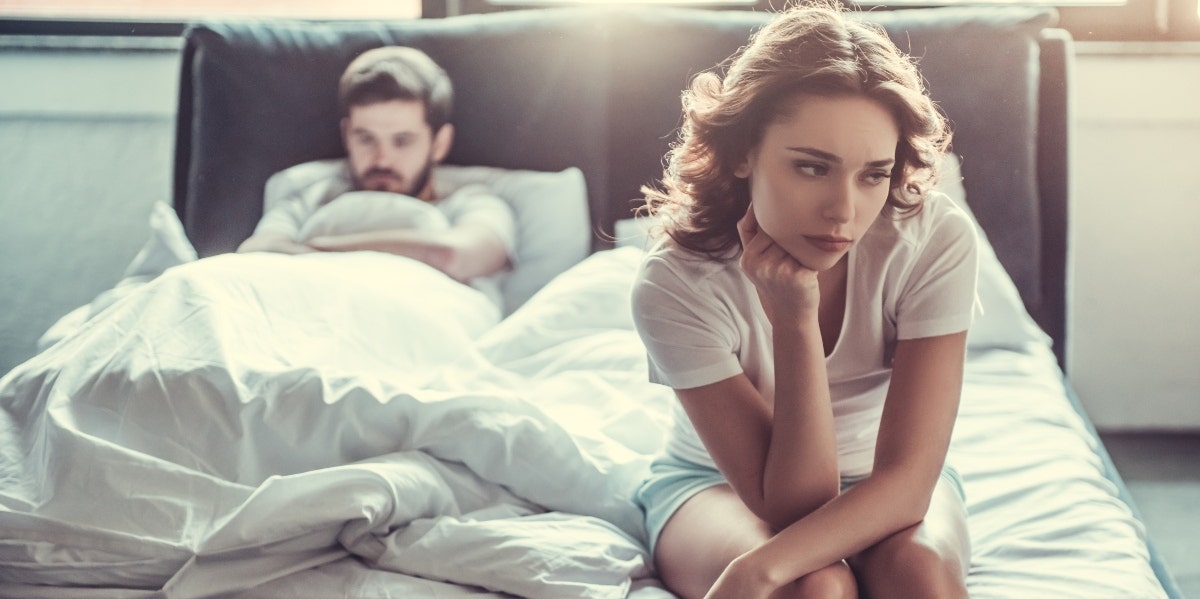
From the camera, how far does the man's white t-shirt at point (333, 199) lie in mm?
1807

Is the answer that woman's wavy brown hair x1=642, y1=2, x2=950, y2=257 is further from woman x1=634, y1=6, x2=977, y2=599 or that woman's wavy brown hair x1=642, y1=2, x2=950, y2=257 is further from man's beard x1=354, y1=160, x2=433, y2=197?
man's beard x1=354, y1=160, x2=433, y2=197

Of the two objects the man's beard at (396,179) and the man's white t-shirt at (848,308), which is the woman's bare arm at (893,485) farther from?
the man's beard at (396,179)

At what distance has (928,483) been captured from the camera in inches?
38.9

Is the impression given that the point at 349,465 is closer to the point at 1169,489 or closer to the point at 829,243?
the point at 829,243

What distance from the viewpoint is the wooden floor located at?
183cm

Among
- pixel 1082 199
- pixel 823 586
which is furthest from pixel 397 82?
pixel 1082 199

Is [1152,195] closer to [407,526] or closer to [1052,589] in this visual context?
[1052,589]

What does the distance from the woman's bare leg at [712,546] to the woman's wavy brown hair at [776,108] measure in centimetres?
26

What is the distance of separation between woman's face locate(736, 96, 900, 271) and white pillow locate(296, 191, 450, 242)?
0.92 metres

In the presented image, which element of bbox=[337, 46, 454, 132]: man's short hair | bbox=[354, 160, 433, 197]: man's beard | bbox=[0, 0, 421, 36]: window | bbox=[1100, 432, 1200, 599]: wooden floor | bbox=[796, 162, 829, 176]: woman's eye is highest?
bbox=[0, 0, 421, 36]: window

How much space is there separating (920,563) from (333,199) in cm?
128

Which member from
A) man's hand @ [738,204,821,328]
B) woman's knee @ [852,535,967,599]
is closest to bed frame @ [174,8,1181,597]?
man's hand @ [738,204,821,328]

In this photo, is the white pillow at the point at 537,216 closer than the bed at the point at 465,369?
No

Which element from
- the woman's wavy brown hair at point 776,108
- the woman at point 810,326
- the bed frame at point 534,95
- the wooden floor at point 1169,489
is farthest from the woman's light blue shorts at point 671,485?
the wooden floor at point 1169,489
